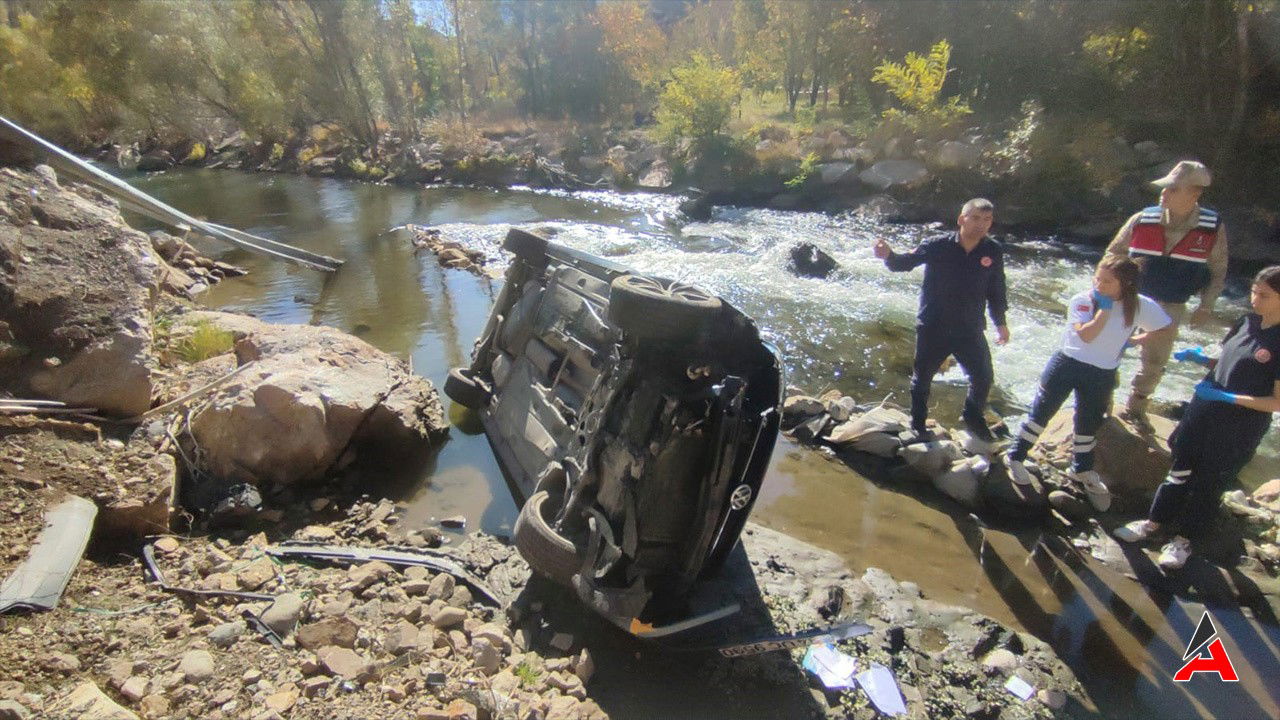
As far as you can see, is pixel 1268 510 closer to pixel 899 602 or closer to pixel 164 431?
pixel 899 602

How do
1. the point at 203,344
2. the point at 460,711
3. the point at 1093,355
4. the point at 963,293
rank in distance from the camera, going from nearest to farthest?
the point at 460,711
the point at 1093,355
the point at 963,293
the point at 203,344

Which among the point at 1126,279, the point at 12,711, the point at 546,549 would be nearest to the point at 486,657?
the point at 546,549

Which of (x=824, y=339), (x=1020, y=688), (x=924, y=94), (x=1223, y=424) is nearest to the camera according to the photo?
(x=1020, y=688)

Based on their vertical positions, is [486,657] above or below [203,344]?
below

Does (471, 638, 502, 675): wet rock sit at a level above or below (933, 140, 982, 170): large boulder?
below

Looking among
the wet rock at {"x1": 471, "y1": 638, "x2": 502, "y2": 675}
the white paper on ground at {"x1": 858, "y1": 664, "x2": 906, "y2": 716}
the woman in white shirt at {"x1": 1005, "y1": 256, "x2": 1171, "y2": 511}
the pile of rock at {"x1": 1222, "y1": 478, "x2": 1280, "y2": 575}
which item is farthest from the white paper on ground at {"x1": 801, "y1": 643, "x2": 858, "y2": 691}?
the pile of rock at {"x1": 1222, "y1": 478, "x2": 1280, "y2": 575}

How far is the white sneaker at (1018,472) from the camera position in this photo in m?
4.42

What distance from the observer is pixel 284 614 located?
9.41 feet

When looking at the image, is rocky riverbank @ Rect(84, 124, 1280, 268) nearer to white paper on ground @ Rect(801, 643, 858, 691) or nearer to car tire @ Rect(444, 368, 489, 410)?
car tire @ Rect(444, 368, 489, 410)

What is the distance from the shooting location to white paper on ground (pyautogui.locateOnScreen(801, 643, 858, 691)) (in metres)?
2.96

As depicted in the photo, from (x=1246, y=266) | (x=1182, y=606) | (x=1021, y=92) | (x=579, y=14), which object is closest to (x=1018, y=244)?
(x=1246, y=266)

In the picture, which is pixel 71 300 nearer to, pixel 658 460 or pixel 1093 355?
pixel 658 460

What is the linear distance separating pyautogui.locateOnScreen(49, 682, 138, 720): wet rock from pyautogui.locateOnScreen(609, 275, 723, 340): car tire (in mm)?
Answer: 2314

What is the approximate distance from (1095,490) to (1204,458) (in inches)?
30.7
